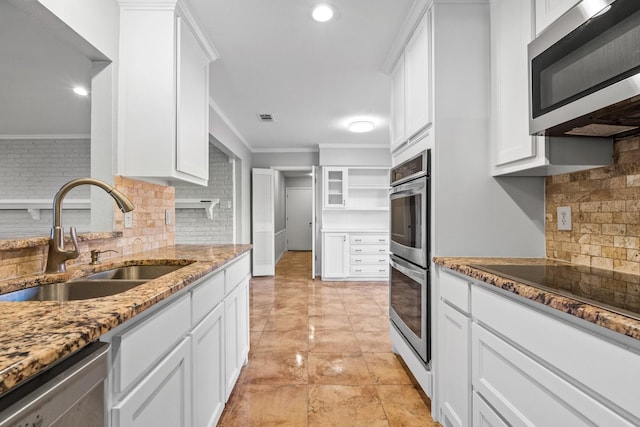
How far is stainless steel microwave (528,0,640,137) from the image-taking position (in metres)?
0.90

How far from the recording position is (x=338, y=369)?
2.33 metres

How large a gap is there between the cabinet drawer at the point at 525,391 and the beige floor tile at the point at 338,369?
1044 mm

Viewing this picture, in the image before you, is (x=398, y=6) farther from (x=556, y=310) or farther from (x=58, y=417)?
(x=58, y=417)

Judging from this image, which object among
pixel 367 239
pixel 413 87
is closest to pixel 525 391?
pixel 413 87

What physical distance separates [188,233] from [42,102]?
2.39m

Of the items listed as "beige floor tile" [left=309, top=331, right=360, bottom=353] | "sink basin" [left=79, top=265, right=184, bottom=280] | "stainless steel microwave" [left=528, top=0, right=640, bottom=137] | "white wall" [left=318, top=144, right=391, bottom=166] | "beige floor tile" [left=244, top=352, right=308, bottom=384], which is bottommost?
"beige floor tile" [left=244, top=352, right=308, bottom=384]

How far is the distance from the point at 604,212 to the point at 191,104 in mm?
2331

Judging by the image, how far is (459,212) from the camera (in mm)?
1771

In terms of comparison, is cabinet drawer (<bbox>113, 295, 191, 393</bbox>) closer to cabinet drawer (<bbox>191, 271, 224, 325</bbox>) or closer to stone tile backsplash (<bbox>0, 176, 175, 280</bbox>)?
cabinet drawer (<bbox>191, 271, 224, 325</bbox>)

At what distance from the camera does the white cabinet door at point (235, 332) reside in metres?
1.84

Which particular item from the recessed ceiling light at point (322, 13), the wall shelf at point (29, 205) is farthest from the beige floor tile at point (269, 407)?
the wall shelf at point (29, 205)

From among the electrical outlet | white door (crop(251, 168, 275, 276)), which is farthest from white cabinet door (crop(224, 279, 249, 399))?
white door (crop(251, 168, 275, 276))

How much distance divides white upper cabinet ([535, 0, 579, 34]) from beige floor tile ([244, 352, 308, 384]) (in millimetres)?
2365

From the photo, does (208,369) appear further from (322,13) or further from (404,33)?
(404,33)
